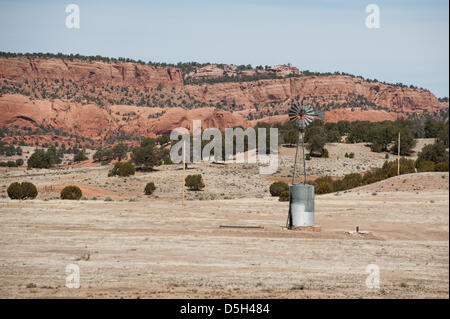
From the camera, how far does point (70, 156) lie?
10919 cm

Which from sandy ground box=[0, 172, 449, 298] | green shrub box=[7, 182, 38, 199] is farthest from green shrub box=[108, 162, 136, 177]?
sandy ground box=[0, 172, 449, 298]

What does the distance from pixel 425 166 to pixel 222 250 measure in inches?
1482

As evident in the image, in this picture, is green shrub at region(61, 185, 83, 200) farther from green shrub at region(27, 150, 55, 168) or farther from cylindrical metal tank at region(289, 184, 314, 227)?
cylindrical metal tank at region(289, 184, 314, 227)

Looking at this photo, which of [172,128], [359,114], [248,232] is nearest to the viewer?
[248,232]

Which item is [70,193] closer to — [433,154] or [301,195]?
[301,195]

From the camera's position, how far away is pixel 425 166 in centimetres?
5581

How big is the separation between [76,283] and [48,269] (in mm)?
2881

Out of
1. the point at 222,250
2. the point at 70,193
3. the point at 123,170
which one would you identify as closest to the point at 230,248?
the point at 222,250

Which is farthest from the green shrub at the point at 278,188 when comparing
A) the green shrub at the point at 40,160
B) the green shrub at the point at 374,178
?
the green shrub at the point at 40,160

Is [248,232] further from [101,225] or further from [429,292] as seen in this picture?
[429,292]

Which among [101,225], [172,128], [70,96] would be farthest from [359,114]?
[101,225]

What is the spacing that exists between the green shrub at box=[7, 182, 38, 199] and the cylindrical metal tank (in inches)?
1055

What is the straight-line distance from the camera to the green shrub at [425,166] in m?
53.8
